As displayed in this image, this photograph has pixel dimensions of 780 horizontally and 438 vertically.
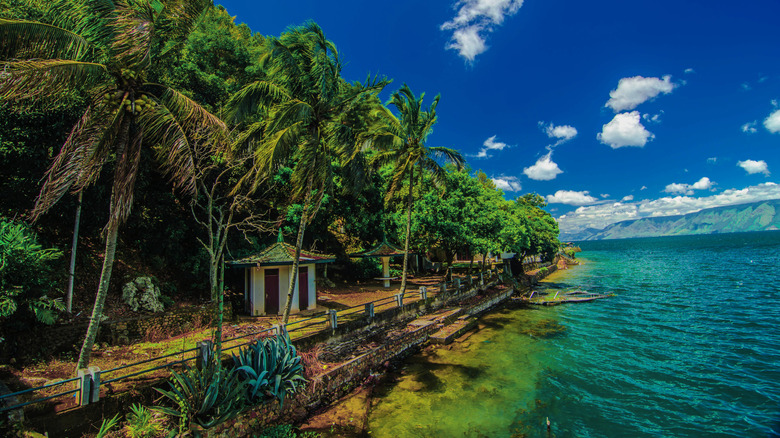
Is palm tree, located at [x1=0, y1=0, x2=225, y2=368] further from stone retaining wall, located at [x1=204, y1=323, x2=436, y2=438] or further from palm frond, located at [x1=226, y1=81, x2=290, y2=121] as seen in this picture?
stone retaining wall, located at [x1=204, y1=323, x2=436, y2=438]

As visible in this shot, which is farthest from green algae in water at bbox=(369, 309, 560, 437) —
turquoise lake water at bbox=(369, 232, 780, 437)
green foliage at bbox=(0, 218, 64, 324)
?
green foliage at bbox=(0, 218, 64, 324)

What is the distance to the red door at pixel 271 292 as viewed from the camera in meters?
15.4

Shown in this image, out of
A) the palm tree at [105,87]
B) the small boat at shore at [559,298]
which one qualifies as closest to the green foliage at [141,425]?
the palm tree at [105,87]

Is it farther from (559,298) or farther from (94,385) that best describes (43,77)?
(559,298)

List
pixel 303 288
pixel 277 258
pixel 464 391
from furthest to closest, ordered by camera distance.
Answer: pixel 303 288
pixel 277 258
pixel 464 391

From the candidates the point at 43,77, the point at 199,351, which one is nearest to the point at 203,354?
the point at 199,351

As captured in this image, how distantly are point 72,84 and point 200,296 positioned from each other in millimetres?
11976

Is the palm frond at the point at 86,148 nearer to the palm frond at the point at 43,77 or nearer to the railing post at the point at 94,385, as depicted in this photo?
the palm frond at the point at 43,77

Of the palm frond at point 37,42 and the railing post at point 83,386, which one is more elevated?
the palm frond at point 37,42

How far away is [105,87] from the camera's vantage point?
24.5 ft

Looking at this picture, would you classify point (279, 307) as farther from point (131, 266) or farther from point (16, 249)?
point (16, 249)

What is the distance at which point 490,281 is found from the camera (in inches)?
1136

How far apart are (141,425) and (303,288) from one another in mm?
9571

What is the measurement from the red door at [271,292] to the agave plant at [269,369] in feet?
20.6
